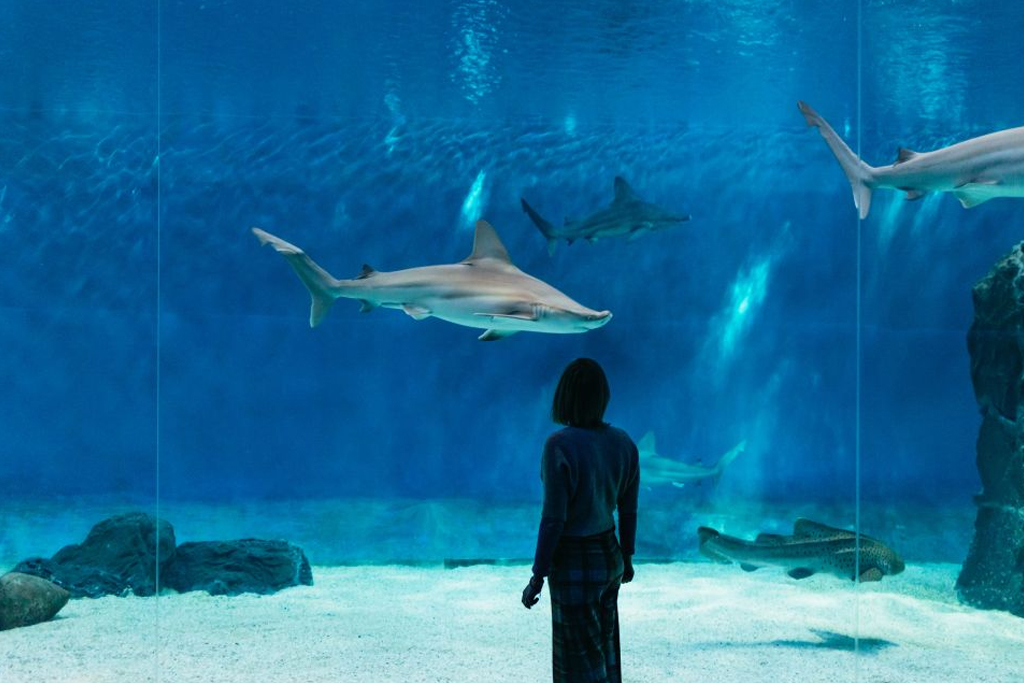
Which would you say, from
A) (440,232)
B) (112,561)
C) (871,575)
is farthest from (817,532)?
(440,232)

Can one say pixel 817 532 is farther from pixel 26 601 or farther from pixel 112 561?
pixel 112 561

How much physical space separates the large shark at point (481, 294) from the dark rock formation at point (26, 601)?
3.27 metres

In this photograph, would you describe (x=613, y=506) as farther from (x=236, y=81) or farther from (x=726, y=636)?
(x=236, y=81)

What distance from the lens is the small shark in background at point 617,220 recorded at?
8.45 m

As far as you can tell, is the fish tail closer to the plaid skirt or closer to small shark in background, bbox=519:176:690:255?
the plaid skirt

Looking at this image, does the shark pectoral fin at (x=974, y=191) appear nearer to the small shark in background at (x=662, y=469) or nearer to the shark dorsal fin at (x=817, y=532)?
the shark dorsal fin at (x=817, y=532)

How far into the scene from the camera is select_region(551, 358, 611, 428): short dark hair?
312 cm

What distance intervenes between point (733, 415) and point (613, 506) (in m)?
9.94

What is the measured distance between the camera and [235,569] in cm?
764

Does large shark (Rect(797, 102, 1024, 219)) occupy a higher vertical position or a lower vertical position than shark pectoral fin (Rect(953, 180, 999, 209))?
higher

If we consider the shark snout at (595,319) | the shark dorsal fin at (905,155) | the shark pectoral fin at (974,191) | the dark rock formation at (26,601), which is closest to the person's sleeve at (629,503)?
the shark snout at (595,319)

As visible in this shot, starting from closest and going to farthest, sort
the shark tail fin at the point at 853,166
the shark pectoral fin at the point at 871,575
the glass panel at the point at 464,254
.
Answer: the shark tail fin at the point at 853,166, the shark pectoral fin at the point at 871,575, the glass panel at the point at 464,254

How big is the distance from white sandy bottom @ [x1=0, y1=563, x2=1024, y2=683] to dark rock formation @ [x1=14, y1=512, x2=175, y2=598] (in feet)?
1.01

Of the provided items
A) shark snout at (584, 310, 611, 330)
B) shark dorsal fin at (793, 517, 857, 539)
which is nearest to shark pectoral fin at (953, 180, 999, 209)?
shark snout at (584, 310, 611, 330)
